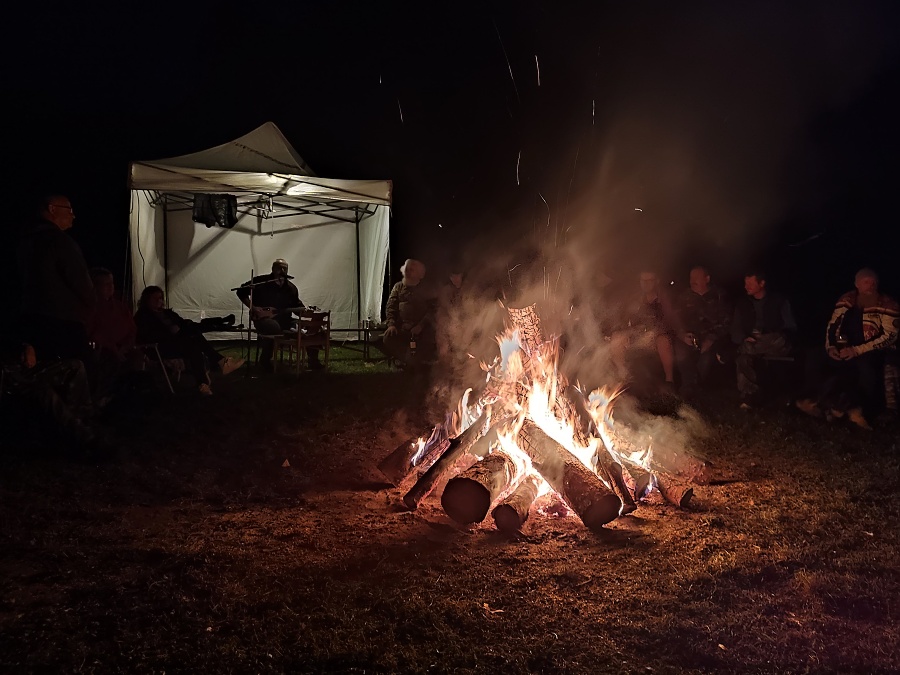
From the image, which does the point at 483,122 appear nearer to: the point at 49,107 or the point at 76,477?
the point at 49,107

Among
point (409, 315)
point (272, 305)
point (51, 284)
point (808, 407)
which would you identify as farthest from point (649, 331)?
point (51, 284)

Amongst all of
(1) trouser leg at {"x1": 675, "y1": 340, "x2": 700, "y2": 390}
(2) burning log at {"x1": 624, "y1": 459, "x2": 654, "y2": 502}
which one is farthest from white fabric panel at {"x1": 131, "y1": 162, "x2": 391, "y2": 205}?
(2) burning log at {"x1": 624, "y1": 459, "x2": 654, "y2": 502}

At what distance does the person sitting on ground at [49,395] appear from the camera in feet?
15.3

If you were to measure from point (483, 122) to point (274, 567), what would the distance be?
24620mm

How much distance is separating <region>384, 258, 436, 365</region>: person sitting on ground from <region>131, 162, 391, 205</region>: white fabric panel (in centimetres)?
150

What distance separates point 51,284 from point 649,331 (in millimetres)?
5946

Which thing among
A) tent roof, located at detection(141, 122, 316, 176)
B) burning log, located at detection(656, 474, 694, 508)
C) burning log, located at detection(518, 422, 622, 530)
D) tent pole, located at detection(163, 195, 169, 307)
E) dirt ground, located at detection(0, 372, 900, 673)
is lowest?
dirt ground, located at detection(0, 372, 900, 673)

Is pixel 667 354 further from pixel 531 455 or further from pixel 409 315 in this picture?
pixel 531 455

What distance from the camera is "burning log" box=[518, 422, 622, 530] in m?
3.66

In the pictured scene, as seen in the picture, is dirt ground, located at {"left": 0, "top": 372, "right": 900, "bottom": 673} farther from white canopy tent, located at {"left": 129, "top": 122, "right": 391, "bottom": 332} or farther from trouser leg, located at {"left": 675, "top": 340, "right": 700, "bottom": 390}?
white canopy tent, located at {"left": 129, "top": 122, "right": 391, "bottom": 332}

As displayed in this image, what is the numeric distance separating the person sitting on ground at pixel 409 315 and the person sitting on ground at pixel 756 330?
364cm

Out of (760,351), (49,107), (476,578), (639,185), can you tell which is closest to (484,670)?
(476,578)

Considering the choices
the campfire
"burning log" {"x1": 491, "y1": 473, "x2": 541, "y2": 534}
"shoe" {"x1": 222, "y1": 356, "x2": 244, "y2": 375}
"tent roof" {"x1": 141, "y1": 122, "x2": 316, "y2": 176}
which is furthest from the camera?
"tent roof" {"x1": 141, "y1": 122, "x2": 316, "y2": 176}

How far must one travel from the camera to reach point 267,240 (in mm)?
11219
